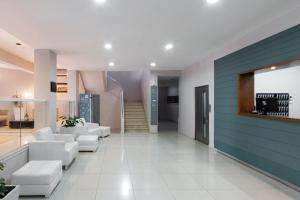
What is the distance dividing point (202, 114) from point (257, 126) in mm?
3709

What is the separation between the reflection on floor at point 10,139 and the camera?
4.23 meters

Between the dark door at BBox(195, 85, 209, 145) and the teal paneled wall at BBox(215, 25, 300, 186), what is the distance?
0.98 m

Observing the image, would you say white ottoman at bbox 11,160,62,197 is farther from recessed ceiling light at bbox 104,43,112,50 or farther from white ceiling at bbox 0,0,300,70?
recessed ceiling light at bbox 104,43,112,50

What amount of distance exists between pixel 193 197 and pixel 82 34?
4.25m

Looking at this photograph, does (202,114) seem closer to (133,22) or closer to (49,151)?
(133,22)

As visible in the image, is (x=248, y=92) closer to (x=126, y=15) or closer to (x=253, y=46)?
(x=253, y=46)

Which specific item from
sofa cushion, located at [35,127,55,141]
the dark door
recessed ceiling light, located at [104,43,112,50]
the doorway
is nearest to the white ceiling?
recessed ceiling light, located at [104,43,112,50]

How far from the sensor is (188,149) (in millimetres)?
8008

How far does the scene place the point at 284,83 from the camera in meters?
7.34

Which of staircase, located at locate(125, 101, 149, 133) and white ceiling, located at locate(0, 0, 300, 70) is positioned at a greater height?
white ceiling, located at locate(0, 0, 300, 70)

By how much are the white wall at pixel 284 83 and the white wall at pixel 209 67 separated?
4.60 feet

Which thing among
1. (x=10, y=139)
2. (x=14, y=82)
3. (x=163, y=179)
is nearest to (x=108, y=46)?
(x=10, y=139)

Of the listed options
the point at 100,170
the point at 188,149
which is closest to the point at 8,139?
the point at 100,170

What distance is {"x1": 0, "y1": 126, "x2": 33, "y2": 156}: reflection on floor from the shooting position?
13.9 ft
